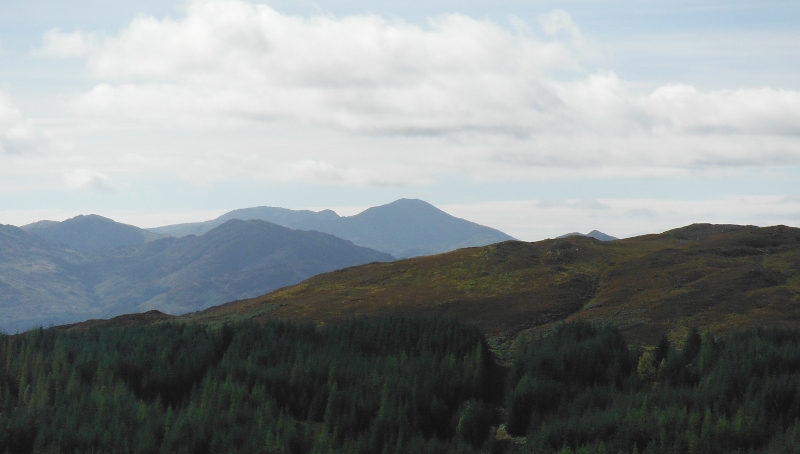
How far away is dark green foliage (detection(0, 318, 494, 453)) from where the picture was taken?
66.8 m

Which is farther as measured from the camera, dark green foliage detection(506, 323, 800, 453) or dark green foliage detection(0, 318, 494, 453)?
dark green foliage detection(0, 318, 494, 453)

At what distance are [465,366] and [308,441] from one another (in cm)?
2207

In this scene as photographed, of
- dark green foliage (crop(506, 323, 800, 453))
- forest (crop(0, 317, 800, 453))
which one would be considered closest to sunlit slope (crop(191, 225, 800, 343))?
dark green foliage (crop(506, 323, 800, 453))

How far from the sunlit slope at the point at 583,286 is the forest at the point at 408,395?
18.9 metres

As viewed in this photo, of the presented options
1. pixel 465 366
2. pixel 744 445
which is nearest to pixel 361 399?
pixel 465 366

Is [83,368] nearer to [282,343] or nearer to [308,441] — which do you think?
[282,343]

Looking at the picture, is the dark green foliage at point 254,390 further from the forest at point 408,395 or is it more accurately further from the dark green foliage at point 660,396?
the dark green foliage at point 660,396

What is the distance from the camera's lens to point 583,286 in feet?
428

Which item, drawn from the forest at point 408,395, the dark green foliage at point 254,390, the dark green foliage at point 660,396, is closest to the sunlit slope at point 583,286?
the dark green foliage at point 660,396

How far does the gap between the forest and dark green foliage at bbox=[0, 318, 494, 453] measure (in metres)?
0.21

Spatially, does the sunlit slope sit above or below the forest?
above

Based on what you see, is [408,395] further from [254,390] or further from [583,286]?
[583,286]

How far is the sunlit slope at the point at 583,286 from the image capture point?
108 meters

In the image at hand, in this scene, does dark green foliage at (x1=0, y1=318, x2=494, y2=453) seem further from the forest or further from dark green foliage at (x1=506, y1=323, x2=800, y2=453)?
dark green foliage at (x1=506, y1=323, x2=800, y2=453)
